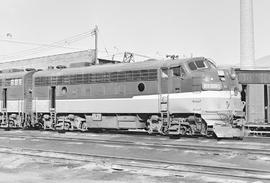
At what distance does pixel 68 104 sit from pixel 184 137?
7.07 m

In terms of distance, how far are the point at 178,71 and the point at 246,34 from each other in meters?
52.6

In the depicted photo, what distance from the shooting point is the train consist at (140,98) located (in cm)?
1666

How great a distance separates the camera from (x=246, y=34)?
6600 cm

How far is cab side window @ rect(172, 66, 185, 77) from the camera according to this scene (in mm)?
Answer: 17156

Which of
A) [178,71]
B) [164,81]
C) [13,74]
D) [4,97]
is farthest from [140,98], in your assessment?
[4,97]

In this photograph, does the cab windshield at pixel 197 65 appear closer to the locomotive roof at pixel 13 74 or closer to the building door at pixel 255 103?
the building door at pixel 255 103

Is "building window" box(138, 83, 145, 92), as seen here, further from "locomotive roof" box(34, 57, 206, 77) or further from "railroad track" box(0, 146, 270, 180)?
"railroad track" box(0, 146, 270, 180)

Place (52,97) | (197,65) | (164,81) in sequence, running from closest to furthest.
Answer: (197,65), (164,81), (52,97)

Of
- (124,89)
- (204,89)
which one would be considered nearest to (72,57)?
(124,89)

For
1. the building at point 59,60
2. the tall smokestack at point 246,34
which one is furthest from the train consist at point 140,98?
the tall smokestack at point 246,34

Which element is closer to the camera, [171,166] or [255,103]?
[171,166]

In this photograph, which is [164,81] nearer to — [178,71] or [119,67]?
[178,71]

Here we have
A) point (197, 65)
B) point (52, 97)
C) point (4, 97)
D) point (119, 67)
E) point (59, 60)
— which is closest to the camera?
point (197, 65)

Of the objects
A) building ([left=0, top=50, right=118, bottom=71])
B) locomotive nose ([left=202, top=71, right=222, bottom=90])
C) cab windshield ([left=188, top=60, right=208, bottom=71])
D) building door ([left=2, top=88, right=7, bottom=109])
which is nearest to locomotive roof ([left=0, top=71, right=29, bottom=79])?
building door ([left=2, top=88, right=7, bottom=109])
